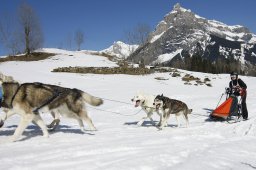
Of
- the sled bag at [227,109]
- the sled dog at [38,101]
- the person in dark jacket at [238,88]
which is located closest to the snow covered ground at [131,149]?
the sled dog at [38,101]

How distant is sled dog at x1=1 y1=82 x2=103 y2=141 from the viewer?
755 cm

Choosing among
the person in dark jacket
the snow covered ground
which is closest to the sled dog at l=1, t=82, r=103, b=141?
the snow covered ground

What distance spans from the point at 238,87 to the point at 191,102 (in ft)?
22.0

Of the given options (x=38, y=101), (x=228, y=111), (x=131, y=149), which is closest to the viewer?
(x=131, y=149)

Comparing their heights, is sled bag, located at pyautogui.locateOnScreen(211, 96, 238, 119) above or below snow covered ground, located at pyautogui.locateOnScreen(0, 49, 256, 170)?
above

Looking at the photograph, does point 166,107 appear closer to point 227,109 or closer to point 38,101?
point 227,109

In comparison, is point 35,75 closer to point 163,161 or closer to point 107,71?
point 107,71

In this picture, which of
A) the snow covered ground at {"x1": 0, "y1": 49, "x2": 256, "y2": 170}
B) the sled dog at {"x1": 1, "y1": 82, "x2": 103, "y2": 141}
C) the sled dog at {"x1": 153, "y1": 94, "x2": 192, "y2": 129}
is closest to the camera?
the snow covered ground at {"x1": 0, "y1": 49, "x2": 256, "y2": 170}

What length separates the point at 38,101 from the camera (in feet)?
25.6

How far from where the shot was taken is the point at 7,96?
24.9 ft

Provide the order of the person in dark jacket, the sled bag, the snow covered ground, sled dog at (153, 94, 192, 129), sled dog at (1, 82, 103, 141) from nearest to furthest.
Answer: the snow covered ground → sled dog at (1, 82, 103, 141) → sled dog at (153, 94, 192, 129) → the sled bag → the person in dark jacket

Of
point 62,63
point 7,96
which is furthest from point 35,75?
point 7,96

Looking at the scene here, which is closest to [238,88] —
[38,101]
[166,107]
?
[166,107]

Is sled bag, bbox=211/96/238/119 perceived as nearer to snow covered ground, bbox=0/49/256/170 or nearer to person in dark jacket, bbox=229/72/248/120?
person in dark jacket, bbox=229/72/248/120
